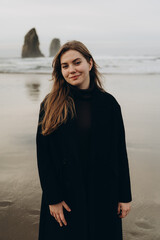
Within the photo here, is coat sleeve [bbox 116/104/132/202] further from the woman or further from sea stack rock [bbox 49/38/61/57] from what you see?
sea stack rock [bbox 49/38/61/57]

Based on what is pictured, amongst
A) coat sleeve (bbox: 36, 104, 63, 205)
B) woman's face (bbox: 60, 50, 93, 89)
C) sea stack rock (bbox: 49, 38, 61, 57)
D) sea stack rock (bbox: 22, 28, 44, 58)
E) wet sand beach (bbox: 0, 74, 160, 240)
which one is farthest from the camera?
sea stack rock (bbox: 49, 38, 61, 57)

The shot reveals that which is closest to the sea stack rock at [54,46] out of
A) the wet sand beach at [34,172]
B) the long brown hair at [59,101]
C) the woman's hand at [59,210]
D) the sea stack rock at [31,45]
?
the sea stack rock at [31,45]

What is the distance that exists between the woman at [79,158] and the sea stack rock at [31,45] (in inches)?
2557

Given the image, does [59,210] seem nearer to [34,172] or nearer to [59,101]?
[59,101]

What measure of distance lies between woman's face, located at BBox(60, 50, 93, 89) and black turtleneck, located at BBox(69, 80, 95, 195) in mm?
61

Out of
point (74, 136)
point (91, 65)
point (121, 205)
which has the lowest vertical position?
point (121, 205)

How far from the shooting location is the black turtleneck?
1.74 metres

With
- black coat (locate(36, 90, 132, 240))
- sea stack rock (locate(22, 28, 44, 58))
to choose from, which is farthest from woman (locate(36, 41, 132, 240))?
sea stack rock (locate(22, 28, 44, 58))

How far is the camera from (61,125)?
1.72 m

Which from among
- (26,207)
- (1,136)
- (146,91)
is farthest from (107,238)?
(146,91)

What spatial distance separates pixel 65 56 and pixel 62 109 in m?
0.37

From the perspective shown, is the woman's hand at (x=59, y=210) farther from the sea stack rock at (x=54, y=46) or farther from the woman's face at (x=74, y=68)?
the sea stack rock at (x=54, y=46)

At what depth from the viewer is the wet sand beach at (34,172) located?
2.54 meters

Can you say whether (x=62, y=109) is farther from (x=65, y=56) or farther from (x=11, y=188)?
(x=11, y=188)
